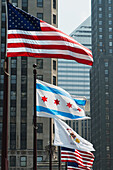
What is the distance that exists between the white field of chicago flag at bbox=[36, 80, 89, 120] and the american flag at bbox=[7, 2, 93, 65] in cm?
874

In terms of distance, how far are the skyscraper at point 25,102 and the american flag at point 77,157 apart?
45959 mm

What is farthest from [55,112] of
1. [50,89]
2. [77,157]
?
[77,157]

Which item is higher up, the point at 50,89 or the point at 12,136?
the point at 50,89

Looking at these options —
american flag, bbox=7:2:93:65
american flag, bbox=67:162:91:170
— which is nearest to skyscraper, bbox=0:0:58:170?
american flag, bbox=67:162:91:170

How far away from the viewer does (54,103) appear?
30.6m

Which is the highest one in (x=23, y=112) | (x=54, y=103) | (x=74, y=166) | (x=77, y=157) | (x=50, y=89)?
(x=50, y=89)

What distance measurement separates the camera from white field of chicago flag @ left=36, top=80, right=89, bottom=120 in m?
29.4

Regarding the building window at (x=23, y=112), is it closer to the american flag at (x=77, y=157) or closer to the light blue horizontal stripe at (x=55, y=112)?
the american flag at (x=77, y=157)

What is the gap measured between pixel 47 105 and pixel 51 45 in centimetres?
965

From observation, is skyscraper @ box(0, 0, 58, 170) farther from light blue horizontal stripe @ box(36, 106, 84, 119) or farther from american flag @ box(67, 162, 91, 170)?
light blue horizontal stripe @ box(36, 106, 84, 119)

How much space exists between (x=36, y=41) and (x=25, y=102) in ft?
231

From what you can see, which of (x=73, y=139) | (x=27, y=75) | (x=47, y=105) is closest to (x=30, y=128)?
(x=27, y=75)

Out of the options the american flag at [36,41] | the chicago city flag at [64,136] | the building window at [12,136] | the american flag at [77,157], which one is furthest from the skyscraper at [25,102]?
the american flag at [36,41]

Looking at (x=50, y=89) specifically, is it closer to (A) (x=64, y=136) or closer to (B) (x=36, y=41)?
(A) (x=64, y=136)
